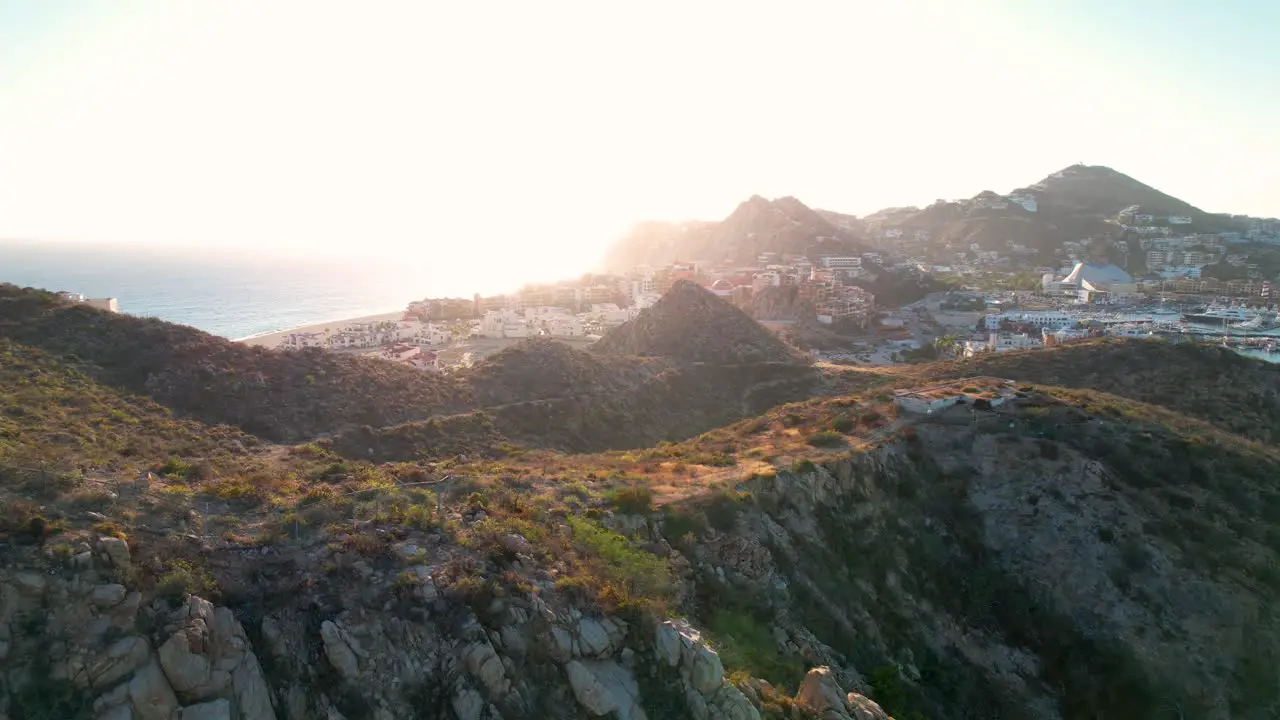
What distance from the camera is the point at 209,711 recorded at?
28.3 feet

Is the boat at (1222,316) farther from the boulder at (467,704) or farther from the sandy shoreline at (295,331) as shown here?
the sandy shoreline at (295,331)

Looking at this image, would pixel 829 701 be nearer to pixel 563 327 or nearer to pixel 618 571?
pixel 618 571

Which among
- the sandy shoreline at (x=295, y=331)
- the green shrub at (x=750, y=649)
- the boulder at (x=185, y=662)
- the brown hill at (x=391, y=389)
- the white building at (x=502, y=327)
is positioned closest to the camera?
the boulder at (x=185, y=662)

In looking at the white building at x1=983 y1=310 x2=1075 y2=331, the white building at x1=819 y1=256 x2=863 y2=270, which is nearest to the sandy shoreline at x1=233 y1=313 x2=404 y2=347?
the white building at x1=819 y1=256 x2=863 y2=270

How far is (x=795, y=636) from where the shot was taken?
1470cm

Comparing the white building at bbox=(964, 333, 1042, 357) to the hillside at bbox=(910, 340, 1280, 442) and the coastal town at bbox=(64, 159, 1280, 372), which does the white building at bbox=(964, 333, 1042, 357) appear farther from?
the hillside at bbox=(910, 340, 1280, 442)

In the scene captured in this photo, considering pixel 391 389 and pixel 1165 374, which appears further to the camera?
pixel 1165 374

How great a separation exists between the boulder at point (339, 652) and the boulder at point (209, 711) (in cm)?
132

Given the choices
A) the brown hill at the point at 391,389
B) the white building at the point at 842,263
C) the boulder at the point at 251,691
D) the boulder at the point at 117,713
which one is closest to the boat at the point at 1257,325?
the white building at the point at 842,263

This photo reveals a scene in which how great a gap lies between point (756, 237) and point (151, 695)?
129766mm

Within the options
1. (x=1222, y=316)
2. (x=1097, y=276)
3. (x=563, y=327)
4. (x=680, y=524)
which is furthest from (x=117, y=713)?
(x=1097, y=276)

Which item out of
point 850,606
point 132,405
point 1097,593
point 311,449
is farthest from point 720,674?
point 132,405

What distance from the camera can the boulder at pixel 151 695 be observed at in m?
8.37

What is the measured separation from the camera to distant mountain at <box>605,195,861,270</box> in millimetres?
125812
